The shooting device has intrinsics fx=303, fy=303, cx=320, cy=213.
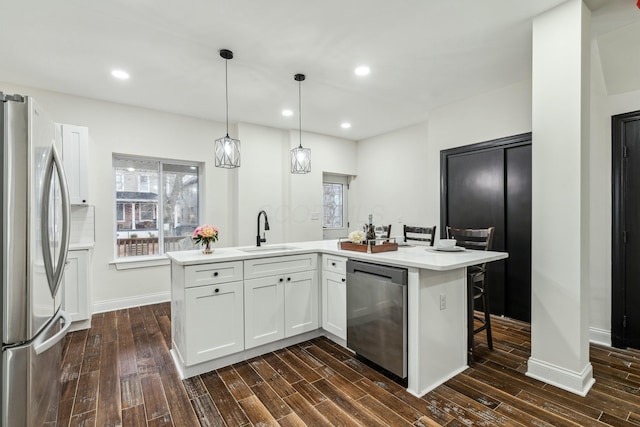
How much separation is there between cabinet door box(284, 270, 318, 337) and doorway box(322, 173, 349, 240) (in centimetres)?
302

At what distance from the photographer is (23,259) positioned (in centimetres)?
122

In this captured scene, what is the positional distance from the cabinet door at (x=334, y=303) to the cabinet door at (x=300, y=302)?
0.33 ft

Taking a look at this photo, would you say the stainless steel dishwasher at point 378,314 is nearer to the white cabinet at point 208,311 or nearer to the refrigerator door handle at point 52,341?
the white cabinet at point 208,311

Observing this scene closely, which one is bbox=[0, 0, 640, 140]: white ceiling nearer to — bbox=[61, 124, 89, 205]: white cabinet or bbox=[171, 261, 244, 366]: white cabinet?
bbox=[61, 124, 89, 205]: white cabinet

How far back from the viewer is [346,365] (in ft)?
8.35

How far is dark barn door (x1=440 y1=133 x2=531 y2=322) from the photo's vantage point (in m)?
3.44

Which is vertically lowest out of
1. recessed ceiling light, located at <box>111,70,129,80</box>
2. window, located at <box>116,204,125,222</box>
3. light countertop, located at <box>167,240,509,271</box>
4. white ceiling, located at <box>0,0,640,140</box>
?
light countertop, located at <box>167,240,509,271</box>

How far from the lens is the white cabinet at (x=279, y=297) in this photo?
2.65m

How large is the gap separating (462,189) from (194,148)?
156 inches

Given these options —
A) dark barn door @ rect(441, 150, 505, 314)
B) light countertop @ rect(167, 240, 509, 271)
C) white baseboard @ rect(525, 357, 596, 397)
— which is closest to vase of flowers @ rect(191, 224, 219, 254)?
light countertop @ rect(167, 240, 509, 271)

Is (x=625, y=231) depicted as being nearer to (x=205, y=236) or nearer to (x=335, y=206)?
(x=205, y=236)

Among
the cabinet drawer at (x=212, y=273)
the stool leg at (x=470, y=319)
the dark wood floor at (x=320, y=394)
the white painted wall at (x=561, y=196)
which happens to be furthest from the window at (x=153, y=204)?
the white painted wall at (x=561, y=196)

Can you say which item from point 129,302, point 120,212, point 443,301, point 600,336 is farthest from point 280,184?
point 600,336

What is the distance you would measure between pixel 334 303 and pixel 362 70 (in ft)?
7.88
